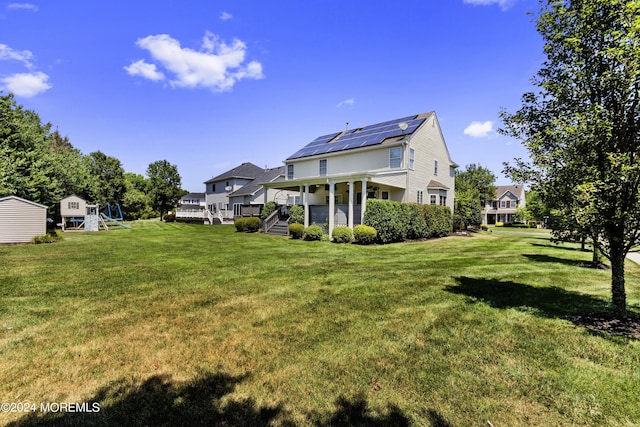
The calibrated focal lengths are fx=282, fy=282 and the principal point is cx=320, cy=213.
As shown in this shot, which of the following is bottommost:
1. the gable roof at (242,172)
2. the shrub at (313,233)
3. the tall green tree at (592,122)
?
the shrub at (313,233)

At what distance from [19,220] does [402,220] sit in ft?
77.7

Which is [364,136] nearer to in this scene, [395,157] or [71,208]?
[395,157]

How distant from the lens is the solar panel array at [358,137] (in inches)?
946

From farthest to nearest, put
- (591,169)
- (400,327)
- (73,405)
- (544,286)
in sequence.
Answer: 1. (544,286)
2. (591,169)
3. (400,327)
4. (73,405)

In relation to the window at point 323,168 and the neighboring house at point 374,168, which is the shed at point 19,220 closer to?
the neighboring house at point 374,168

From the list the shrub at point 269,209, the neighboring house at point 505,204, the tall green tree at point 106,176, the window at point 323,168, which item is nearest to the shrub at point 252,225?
the shrub at point 269,209

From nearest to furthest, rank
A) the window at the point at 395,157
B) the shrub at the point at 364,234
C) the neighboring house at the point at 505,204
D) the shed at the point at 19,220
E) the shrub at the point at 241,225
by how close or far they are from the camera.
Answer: the shed at the point at 19,220 < the shrub at the point at 364,234 < the window at the point at 395,157 < the shrub at the point at 241,225 < the neighboring house at the point at 505,204

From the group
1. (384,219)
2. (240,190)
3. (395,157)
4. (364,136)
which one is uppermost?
(364,136)

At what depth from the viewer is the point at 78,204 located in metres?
26.7

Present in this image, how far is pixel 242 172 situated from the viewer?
142 ft

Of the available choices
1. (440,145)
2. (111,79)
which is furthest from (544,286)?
(111,79)

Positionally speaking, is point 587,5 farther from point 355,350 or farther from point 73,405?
point 73,405

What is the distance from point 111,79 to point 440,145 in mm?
26682

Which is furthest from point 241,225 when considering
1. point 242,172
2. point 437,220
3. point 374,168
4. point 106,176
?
point 106,176
